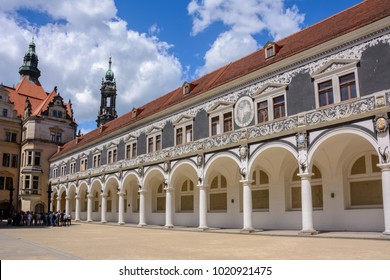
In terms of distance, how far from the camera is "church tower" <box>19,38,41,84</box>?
59.7 meters

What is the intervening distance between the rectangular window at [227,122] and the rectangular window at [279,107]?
3252 mm

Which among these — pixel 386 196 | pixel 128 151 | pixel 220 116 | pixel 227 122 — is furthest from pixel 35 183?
pixel 386 196

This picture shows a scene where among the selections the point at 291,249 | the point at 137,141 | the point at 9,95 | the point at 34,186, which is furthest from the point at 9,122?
the point at 291,249

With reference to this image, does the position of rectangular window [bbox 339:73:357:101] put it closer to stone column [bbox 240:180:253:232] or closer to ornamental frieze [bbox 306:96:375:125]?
ornamental frieze [bbox 306:96:375:125]

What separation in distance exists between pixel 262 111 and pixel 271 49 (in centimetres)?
349

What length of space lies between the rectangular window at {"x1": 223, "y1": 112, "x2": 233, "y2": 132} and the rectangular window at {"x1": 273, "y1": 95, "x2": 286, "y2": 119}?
3.25 metres

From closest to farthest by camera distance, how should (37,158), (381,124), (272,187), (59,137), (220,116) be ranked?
1. (381,124)
2. (272,187)
3. (220,116)
4. (37,158)
5. (59,137)

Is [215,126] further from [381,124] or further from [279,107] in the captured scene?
[381,124]

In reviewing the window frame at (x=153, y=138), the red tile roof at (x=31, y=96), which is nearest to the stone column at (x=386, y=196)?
the window frame at (x=153, y=138)

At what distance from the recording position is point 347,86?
1659 centimetres

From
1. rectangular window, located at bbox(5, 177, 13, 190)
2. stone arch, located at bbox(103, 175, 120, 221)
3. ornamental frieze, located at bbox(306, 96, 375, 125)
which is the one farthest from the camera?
rectangular window, located at bbox(5, 177, 13, 190)

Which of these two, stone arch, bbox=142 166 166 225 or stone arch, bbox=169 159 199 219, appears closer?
stone arch, bbox=169 159 199 219

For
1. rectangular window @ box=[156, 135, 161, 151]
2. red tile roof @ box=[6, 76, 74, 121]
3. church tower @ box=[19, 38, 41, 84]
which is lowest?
rectangular window @ box=[156, 135, 161, 151]

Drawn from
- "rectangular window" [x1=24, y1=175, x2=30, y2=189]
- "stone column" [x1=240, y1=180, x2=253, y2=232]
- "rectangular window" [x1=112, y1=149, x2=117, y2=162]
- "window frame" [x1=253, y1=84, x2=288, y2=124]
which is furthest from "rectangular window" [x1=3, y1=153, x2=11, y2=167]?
"window frame" [x1=253, y1=84, x2=288, y2=124]
